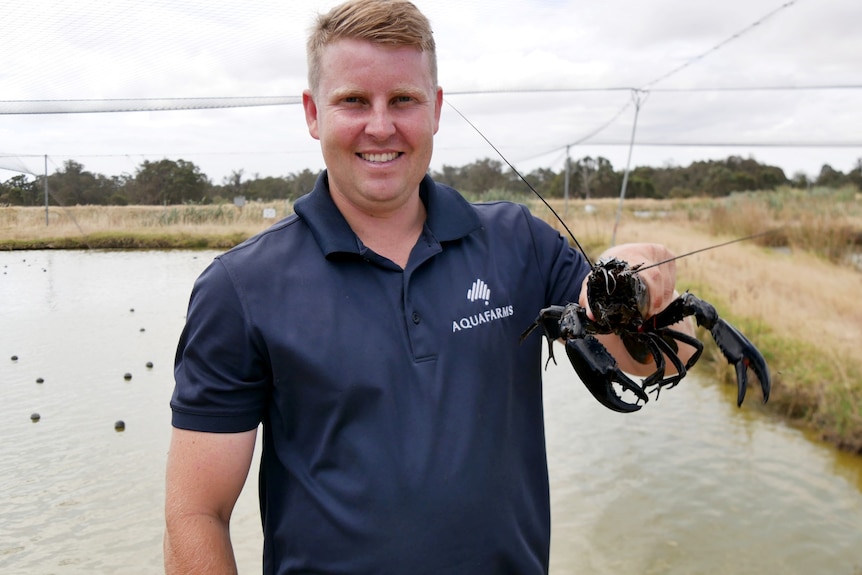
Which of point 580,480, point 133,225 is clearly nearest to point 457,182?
point 133,225

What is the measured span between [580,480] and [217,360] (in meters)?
5.53

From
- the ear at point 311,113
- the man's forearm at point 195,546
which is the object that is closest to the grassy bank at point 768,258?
the ear at point 311,113

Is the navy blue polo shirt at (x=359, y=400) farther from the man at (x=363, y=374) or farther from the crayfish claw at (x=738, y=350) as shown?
the crayfish claw at (x=738, y=350)

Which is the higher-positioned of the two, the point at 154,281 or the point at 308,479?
the point at 308,479

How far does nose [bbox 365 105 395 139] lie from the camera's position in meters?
2.10

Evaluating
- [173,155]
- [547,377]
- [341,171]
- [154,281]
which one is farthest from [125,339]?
[341,171]

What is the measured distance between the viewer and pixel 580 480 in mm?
6988

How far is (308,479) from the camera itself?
2016mm

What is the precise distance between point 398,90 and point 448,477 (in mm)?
→ 1010

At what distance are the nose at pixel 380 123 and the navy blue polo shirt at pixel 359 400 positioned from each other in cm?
25

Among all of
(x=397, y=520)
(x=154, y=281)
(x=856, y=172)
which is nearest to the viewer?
(x=397, y=520)

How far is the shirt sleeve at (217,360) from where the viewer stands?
1.98m

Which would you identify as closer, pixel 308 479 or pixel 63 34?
pixel 308 479

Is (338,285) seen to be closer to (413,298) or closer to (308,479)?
(413,298)
